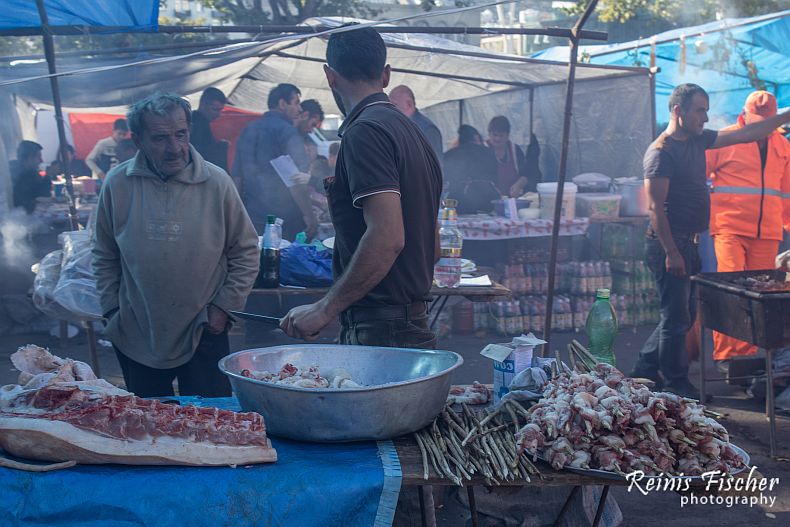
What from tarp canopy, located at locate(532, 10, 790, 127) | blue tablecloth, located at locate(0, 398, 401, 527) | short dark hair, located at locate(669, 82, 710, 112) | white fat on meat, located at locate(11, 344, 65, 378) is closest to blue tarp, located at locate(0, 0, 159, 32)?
white fat on meat, located at locate(11, 344, 65, 378)

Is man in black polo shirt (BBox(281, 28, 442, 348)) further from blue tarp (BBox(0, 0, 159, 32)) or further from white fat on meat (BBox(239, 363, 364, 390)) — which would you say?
blue tarp (BBox(0, 0, 159, 32))

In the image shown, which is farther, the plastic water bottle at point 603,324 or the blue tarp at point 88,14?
the blue tarp at point 88,14

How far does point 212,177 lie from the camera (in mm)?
3520

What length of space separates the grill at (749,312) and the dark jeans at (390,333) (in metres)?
2.89

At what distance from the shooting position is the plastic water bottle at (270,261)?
4.98 meters

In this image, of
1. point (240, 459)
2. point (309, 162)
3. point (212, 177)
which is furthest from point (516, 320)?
point (240, 459)

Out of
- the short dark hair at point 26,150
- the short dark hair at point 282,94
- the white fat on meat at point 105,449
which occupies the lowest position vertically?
the white fat on meat at point 105,449

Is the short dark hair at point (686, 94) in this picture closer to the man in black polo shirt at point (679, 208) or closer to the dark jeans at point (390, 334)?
the man in black polo shirt at point (679, 208)

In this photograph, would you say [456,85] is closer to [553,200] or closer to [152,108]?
[553,200]

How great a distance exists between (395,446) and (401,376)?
332 millimetres

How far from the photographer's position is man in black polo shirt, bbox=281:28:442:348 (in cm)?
252

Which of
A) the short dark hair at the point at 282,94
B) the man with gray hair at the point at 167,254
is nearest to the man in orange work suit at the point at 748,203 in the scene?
the short dark hair at the point at 282,94

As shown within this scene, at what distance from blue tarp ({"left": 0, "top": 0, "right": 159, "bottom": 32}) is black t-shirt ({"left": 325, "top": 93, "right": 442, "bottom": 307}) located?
2.70m

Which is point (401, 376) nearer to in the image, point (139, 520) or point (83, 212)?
point (139, 520)
